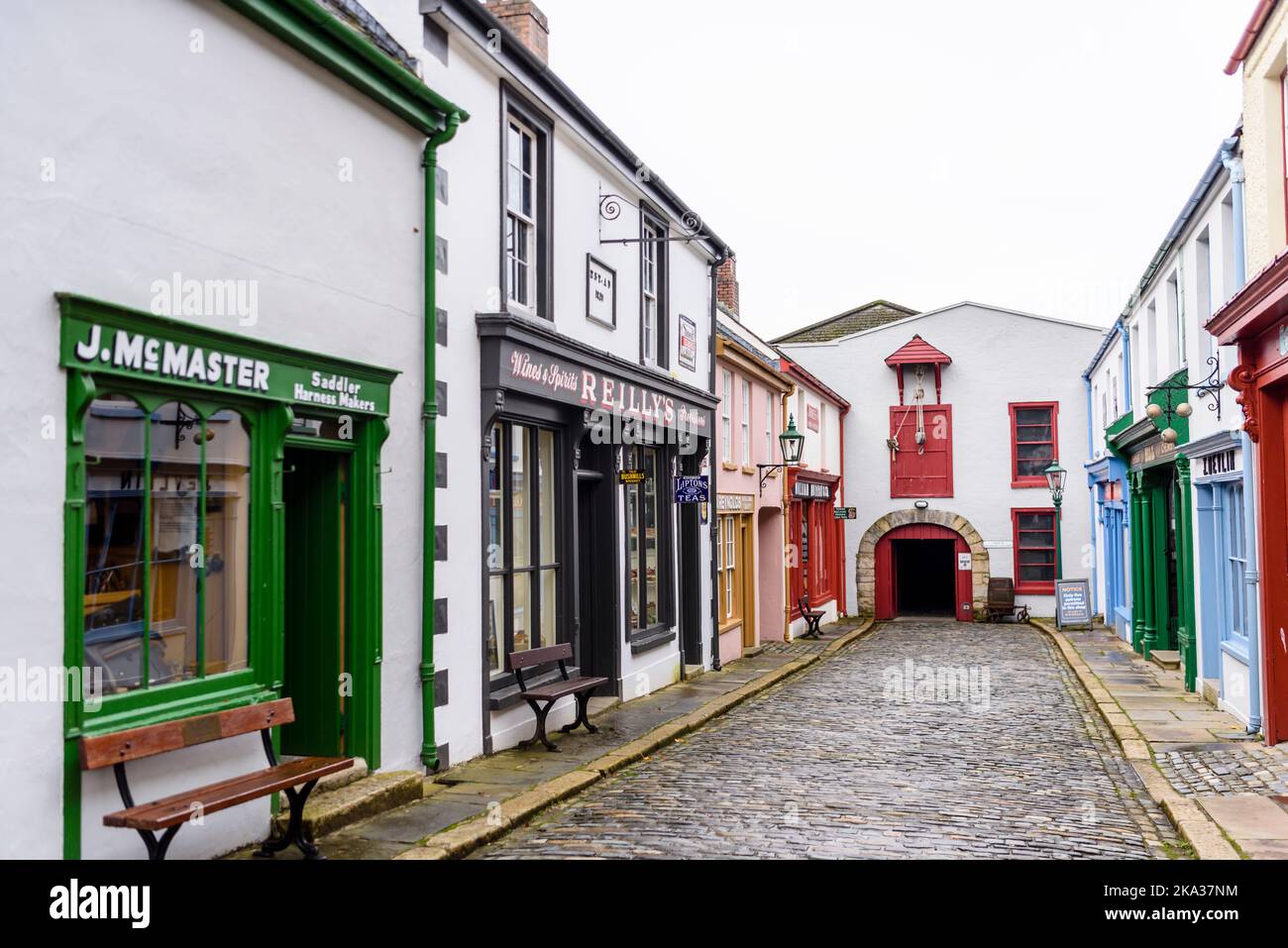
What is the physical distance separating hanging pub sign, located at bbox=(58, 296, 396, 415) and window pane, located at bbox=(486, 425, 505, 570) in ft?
7.68

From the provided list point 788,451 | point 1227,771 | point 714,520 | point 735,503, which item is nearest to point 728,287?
point 788,451

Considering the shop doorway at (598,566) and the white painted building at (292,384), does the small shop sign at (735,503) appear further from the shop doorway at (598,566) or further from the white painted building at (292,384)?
the white painted building at (292,384)

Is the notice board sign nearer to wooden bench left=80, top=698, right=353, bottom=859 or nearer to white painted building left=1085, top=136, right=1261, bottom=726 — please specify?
white painted building left=1085, top=136, right=1261, bottom=726

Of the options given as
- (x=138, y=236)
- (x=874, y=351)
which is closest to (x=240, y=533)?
(x=138, y=236)

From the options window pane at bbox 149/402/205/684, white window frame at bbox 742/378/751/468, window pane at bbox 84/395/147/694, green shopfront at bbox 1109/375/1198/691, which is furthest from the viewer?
white window frame at bbox 742/378/751/468

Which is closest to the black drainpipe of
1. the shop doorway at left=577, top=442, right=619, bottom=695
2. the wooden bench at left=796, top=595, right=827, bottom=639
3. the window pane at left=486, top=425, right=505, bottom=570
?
the shop doorway at left=577, top=442, right=619, bottom=695

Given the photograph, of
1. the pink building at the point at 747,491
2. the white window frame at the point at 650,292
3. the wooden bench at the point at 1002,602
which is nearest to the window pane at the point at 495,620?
the white window frame at the point at 650,292

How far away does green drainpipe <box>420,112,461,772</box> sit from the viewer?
8.82m

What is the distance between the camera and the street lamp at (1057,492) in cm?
2821

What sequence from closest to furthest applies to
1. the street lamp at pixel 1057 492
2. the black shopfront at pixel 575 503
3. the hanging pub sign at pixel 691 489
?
the black shopfront at pixel 575 503 < the hanging pub sign at pixel 691 489 < the street lamp at pixel 1057 492

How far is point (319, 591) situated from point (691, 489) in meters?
8.02

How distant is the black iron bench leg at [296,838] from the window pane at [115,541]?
109cm

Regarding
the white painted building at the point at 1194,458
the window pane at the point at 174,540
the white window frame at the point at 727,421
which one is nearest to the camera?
the window pane at the point at 174,540

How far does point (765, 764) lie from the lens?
10.3 meters
